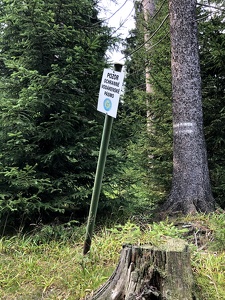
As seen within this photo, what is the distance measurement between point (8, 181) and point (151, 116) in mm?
3175

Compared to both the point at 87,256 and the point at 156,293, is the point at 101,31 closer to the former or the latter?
the point at 87,256

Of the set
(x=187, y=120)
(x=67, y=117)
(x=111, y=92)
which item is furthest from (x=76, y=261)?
(x=187, y=120)

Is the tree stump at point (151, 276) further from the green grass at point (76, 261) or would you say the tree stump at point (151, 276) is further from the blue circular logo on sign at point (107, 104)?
the blue circular logo on sign at point (107, 104)

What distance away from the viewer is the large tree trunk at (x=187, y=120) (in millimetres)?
3865

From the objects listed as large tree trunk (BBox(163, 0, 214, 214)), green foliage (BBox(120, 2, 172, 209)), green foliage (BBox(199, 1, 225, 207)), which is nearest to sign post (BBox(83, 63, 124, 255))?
large tree trunk (BBox(163, 0, 214, 214))

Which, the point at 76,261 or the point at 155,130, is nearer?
the point at 76,261

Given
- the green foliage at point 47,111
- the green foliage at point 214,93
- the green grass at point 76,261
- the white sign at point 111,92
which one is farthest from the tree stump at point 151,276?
the green foliage at point 214,93

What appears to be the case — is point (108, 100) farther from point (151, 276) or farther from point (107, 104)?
point (151, 276)

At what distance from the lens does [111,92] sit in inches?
92.7

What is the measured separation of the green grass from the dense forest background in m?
0.42

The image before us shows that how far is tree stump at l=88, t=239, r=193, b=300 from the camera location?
1800 millimetres

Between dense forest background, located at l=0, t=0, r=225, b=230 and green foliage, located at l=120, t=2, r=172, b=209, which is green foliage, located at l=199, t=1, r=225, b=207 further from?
green foliage, located at l=120, t=2, r=172, b=209

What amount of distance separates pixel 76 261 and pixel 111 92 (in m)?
1.63

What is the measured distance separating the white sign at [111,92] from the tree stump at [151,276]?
1.13 m
